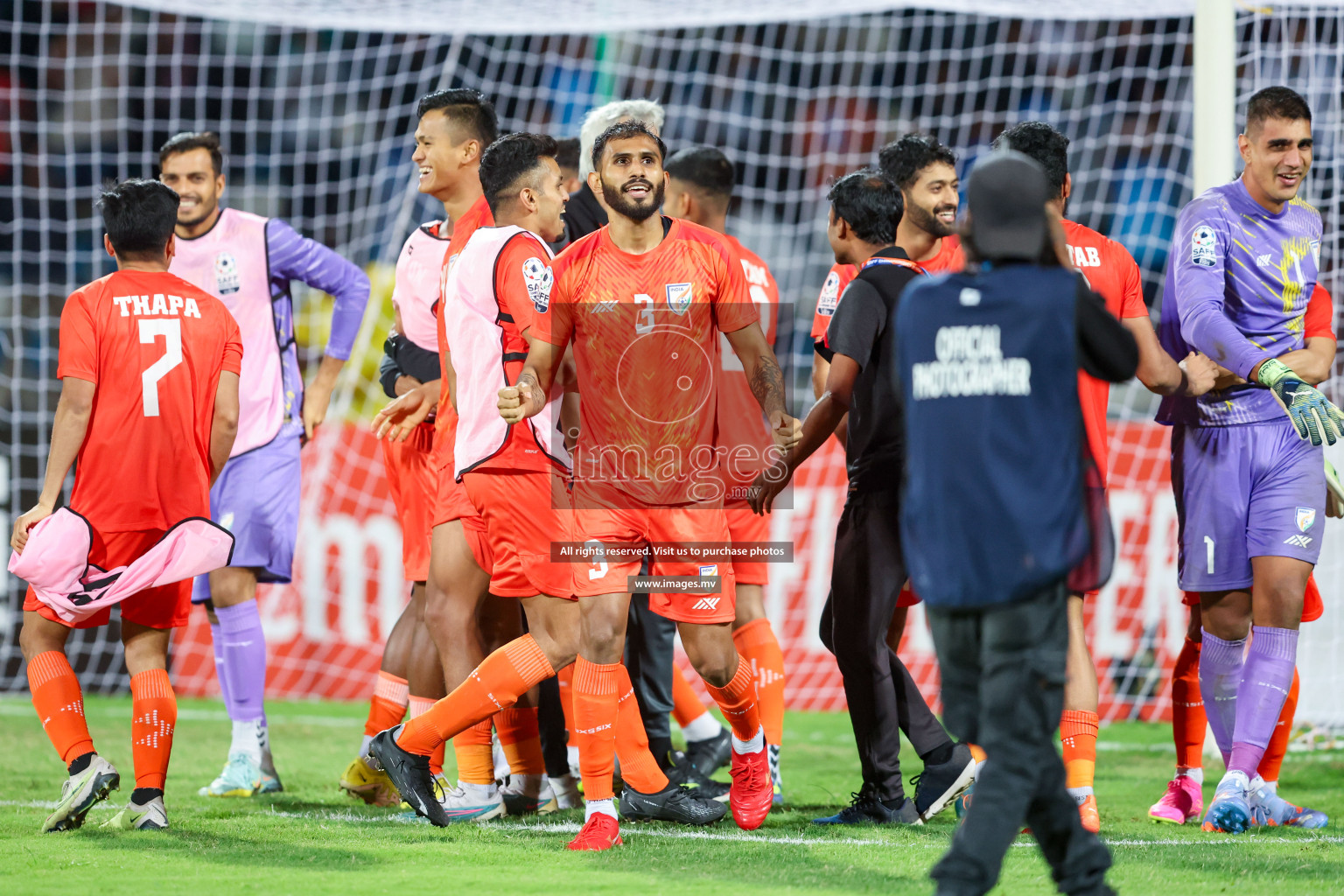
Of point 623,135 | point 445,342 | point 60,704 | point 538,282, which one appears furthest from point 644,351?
point 60,704

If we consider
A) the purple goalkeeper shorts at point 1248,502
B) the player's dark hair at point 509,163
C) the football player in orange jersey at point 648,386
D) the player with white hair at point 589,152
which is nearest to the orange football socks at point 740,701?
the football player in orange jersey at point 648,386

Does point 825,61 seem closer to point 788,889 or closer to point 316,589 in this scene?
point 316,589

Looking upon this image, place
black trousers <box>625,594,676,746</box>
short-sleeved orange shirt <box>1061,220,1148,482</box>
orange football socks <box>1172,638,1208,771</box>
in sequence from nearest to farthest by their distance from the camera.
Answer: short-sleeved orange shirt <box>1061,220,1148,482</box> → orange football socks <box>1172,638,1208,771</box> → black trousers <box>625,594,676,746</box>

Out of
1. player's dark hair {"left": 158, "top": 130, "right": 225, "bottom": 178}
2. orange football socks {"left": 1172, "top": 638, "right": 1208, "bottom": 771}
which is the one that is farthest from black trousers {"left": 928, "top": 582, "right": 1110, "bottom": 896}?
player's dark hair {"left": 158, "top": 130, "right": 225, "bottom": 178}

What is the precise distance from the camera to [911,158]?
5.41 metres

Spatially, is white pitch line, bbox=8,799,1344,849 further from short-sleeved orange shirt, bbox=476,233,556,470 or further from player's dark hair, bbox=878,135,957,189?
player's dark hair, bbox=878,135,957,189

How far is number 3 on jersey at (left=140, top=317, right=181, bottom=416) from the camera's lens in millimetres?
5031

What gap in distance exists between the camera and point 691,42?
14.0 m

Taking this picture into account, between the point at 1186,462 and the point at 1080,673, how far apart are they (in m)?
1.13

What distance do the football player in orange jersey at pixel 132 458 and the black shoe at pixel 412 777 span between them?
0.75m

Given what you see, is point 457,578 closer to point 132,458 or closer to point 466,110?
point 132,458

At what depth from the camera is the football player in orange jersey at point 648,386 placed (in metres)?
4.65

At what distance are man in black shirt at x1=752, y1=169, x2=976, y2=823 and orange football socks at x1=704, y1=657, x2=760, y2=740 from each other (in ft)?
1.17

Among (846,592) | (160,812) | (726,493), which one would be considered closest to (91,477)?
(160,812)
